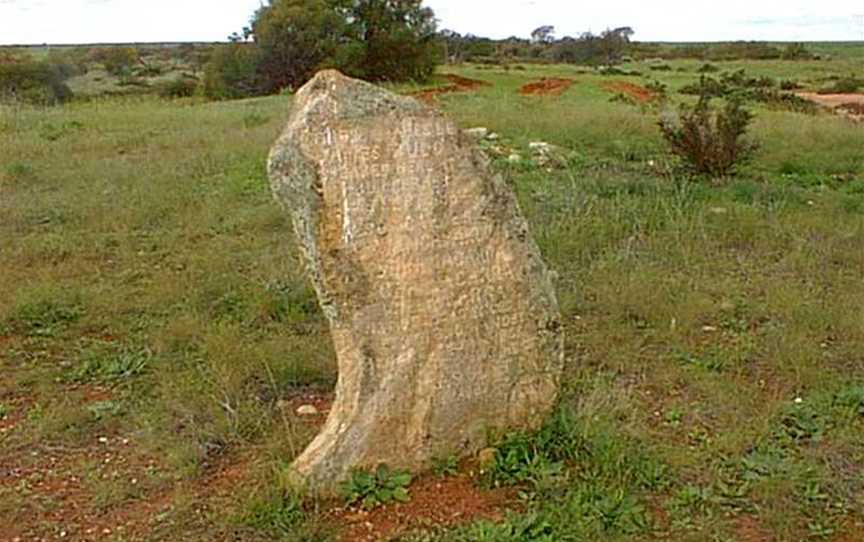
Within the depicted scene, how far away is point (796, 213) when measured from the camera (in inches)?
265

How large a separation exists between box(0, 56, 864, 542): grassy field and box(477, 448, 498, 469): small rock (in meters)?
0.02

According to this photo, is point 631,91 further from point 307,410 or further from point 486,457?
point 486,457

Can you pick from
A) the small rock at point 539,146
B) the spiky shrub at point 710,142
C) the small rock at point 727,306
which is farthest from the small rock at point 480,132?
the small rock at point 727,306

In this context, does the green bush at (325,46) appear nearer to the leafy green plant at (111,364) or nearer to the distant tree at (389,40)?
the distant tree at (389,40)

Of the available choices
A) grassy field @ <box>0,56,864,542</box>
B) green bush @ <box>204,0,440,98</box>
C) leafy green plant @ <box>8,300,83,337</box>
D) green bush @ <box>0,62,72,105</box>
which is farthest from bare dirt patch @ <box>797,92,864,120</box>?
green bush @ <box>0,62,72,105</box>

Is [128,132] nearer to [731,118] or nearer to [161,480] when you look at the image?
[731,118]

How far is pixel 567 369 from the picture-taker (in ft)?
12.8

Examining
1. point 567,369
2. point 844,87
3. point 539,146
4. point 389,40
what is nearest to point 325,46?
point 389,40

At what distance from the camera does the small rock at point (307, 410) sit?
11.5ft

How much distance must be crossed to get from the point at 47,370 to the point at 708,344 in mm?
2918

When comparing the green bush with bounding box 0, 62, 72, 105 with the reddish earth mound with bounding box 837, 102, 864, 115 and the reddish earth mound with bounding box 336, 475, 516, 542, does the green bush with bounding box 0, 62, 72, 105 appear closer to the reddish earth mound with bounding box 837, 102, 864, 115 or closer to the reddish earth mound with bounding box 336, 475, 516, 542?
the reddish earth mound with bounding box 837, 102, 864, 115

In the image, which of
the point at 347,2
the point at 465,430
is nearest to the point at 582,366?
the point at 465,430

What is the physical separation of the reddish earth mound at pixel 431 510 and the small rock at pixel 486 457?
0.23 feet

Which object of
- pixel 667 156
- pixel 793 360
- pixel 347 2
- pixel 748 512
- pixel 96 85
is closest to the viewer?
pixel 748 512
